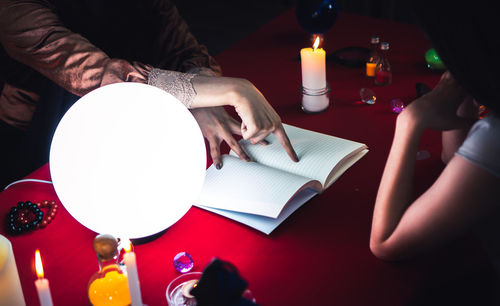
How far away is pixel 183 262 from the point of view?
37.4 inches

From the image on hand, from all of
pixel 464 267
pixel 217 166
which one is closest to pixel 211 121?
pixel 217 166

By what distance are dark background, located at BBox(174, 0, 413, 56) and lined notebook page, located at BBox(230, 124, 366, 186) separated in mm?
2764

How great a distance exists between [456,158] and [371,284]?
0.88ft

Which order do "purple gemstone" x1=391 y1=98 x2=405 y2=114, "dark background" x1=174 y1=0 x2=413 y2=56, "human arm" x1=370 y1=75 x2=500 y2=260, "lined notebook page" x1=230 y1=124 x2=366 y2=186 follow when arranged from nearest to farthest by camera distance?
"human arm" x1=370 y1=75 x2=500 y2=260, "lined notebook page" x1=230 y1=124 x2=366 y2=186, "purple gemstone" x1=391 y1=98 x2=405 y2=114, "dark background" x1=174 y1=0 x2=413 y2=56

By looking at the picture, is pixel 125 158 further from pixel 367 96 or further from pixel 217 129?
pixel 367 96

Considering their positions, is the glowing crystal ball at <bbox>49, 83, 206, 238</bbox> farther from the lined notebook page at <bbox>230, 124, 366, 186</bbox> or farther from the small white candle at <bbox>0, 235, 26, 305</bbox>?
the lined notebook page at <bbox>230, 124, 366, 186</bbox>

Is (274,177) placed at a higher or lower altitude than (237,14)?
higher

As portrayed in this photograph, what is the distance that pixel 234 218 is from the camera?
1.07 m

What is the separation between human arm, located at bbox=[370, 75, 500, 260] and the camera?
0.82 m

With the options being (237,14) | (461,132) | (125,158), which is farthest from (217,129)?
(237,14)

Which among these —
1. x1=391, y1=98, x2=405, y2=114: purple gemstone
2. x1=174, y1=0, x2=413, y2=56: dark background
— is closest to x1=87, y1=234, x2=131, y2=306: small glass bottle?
x1=391, y1=98, x2=405, y2=114: purple gemstone

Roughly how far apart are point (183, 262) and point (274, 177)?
299mm

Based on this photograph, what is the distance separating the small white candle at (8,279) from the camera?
0.82 meters

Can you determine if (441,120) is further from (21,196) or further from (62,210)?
(21,196)
